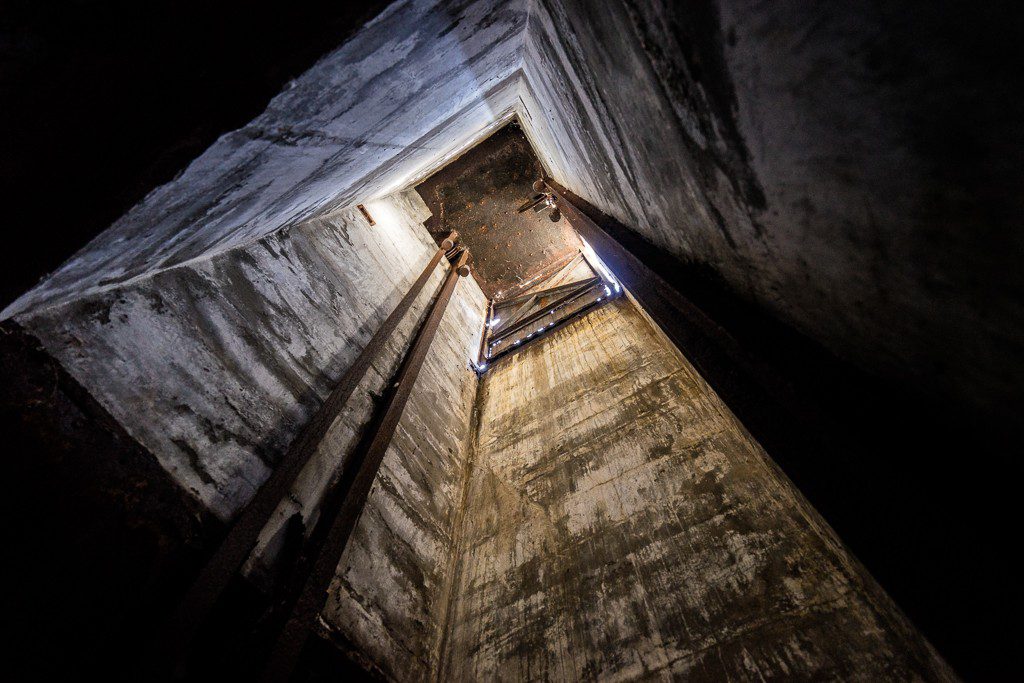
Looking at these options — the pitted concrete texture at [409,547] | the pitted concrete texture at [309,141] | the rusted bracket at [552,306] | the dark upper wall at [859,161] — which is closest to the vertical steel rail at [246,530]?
the pitted concrete texture at [409,547]

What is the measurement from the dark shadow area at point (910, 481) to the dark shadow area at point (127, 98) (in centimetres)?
161

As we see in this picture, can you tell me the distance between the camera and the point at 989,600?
2.10ft

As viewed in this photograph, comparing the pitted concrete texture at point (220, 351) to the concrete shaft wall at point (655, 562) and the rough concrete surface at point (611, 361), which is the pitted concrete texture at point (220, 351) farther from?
the concrete shaft wall at point (655, 562)

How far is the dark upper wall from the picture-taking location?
534 mm

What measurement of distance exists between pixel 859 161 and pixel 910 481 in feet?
2.14

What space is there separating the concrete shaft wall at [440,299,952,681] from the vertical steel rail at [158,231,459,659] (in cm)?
158

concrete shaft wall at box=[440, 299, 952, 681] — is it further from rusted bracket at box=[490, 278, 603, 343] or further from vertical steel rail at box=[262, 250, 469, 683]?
Result: rusted bracket at box=[490, 278, 603, 343]

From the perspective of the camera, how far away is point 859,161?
0.73m

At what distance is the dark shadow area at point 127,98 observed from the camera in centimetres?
88

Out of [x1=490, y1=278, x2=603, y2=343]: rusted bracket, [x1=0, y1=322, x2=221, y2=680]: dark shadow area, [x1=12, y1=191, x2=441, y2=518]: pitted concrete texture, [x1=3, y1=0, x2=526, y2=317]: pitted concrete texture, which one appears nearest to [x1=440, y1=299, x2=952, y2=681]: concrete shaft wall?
[x1=12, y1=191, x2=441, y2=518]: pitted concrete texture

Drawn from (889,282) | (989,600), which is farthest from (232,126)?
(989,600)

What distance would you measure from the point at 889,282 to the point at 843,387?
362 millimetres

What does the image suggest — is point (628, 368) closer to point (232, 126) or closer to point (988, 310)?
point (988, 310)

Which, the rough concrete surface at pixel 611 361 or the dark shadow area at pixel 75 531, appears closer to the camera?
the rough concrete surface at pixel 611 361
